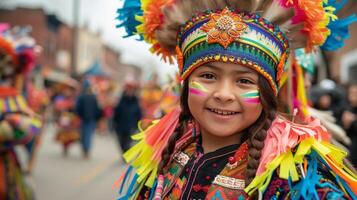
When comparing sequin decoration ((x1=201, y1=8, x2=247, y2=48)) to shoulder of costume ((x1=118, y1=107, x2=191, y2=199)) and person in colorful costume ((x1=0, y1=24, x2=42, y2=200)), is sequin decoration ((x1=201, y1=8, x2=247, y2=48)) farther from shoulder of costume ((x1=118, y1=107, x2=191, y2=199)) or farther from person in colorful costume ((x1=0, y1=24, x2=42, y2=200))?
person in colorful costume ((x1=0, y1=24, x2=42, y2=200))

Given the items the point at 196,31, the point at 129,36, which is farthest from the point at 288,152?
the point at 129,36

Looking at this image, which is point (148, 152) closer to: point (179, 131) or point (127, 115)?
point (179, 131)

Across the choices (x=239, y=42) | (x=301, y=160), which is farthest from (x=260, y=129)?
(x=239, y=42)

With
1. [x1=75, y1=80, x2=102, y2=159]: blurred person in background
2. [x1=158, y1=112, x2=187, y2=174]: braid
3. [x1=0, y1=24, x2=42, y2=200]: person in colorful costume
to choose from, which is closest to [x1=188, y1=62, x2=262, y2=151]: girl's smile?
[x1=158, y1=112, x2=187, y2=174]: braid

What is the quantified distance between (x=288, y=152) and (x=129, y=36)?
42.3 inches

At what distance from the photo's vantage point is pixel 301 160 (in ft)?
5.99

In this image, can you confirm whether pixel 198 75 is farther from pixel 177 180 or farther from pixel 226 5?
pixel 177 180

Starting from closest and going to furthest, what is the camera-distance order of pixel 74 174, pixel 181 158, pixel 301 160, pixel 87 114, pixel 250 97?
pixel 301 160 → pixel 250 97 → pixel 181 158 → pixel 74 174 → pixel 87 114

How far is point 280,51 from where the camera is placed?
203 centimetres

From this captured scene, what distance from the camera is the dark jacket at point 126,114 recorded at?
10.0 meters

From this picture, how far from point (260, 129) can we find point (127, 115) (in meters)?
8.22

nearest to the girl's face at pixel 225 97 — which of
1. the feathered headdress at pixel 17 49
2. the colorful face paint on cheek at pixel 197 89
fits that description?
the colorful face paint on cheek at pixel 197 89

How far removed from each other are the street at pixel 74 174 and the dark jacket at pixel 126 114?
0.70 meters

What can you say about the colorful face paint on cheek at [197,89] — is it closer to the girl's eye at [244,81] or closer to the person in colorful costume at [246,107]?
the person in colorful costume at [246,107]
